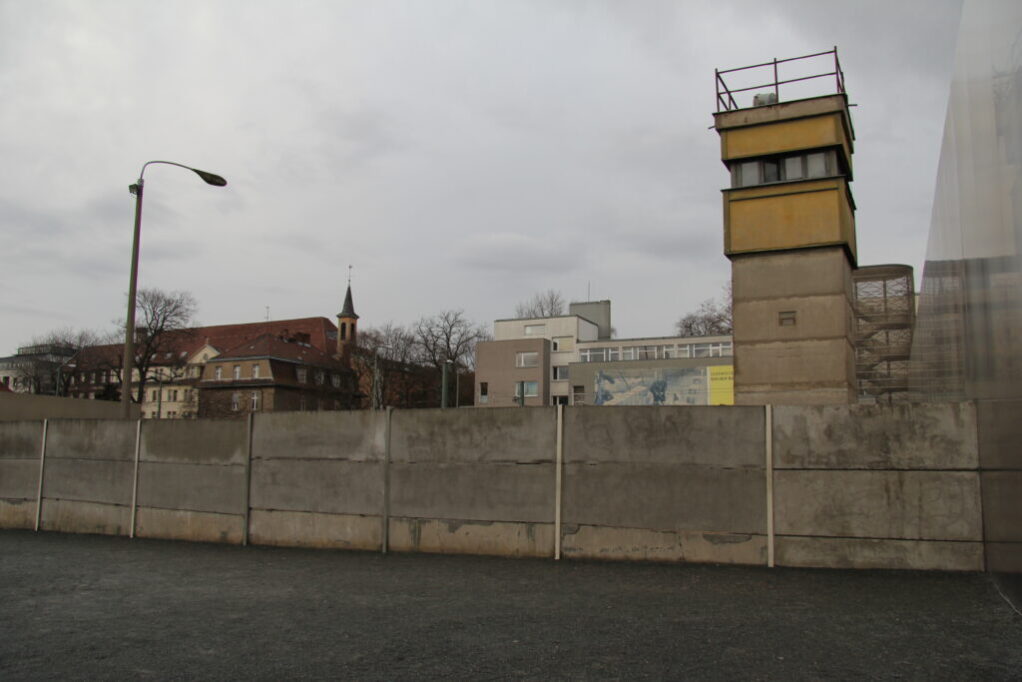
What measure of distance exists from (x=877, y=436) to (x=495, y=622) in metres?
5.08

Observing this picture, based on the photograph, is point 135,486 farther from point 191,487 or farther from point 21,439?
point 21,439

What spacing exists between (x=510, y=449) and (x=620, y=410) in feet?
5.14

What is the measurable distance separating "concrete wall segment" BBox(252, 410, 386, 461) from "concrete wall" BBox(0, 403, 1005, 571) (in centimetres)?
2

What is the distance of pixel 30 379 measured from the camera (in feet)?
250

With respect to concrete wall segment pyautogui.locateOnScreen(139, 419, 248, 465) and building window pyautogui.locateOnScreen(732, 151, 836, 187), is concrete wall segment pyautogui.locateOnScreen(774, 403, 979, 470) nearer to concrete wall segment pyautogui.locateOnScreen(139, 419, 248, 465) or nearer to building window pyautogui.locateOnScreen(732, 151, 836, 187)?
concrete wall segment pyautogui.locateOnScreen(139, 419, 248, 465)

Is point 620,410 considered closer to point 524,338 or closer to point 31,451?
point 31,451

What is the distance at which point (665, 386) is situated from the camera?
62375mm

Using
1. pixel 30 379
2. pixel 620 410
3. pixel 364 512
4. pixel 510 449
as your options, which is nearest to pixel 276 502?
pixel 364 512

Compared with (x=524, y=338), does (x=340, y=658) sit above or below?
below

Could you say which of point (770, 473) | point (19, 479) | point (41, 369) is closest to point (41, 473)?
point (19, 479)

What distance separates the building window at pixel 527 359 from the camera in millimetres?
74125

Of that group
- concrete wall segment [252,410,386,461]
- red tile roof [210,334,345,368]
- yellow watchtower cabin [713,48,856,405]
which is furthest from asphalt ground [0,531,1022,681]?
red tile roof [210,334,345,368]

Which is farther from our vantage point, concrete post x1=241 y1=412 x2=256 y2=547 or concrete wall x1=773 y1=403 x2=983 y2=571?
concrete post x1=241 y1=412 x2=256 y2=547

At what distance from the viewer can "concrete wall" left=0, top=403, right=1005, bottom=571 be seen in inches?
336
